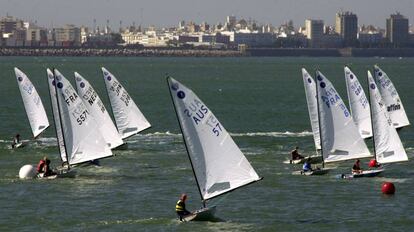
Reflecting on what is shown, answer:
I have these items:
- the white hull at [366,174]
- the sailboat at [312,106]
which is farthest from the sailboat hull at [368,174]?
the sailboat at [312,106]

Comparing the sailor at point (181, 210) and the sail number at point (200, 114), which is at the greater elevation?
the sail number at point (200, 114)

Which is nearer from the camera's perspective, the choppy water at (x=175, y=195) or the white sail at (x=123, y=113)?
the choppy water at (x=175, y=195)

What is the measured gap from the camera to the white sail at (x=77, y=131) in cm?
5675

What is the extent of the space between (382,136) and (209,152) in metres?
17.1

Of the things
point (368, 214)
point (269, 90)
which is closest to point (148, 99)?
point (269, 90)

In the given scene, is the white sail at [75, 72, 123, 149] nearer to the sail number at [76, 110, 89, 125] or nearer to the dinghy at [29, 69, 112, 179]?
the dinghy at [29, 69, 112, 179]

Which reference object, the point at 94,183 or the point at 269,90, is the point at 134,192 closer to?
the point at 94,183

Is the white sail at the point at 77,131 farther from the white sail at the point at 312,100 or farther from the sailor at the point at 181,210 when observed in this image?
the sailor at the point at 181,210

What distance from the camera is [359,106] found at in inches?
2579

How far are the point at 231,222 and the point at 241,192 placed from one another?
795 centimetres

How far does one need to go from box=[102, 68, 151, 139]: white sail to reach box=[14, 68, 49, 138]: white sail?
173 inches

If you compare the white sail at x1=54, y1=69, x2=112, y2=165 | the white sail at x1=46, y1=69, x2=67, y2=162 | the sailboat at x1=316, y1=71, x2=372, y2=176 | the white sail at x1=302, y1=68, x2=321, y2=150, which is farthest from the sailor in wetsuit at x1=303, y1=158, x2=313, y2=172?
the white sail at x1=46, y1=69, x2=67, y2=162

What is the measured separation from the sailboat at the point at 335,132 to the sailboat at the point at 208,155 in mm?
15251

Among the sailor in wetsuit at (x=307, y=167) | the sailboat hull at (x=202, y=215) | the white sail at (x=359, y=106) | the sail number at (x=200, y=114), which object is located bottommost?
the sailor in wetsuit at (x=307, y=167)
